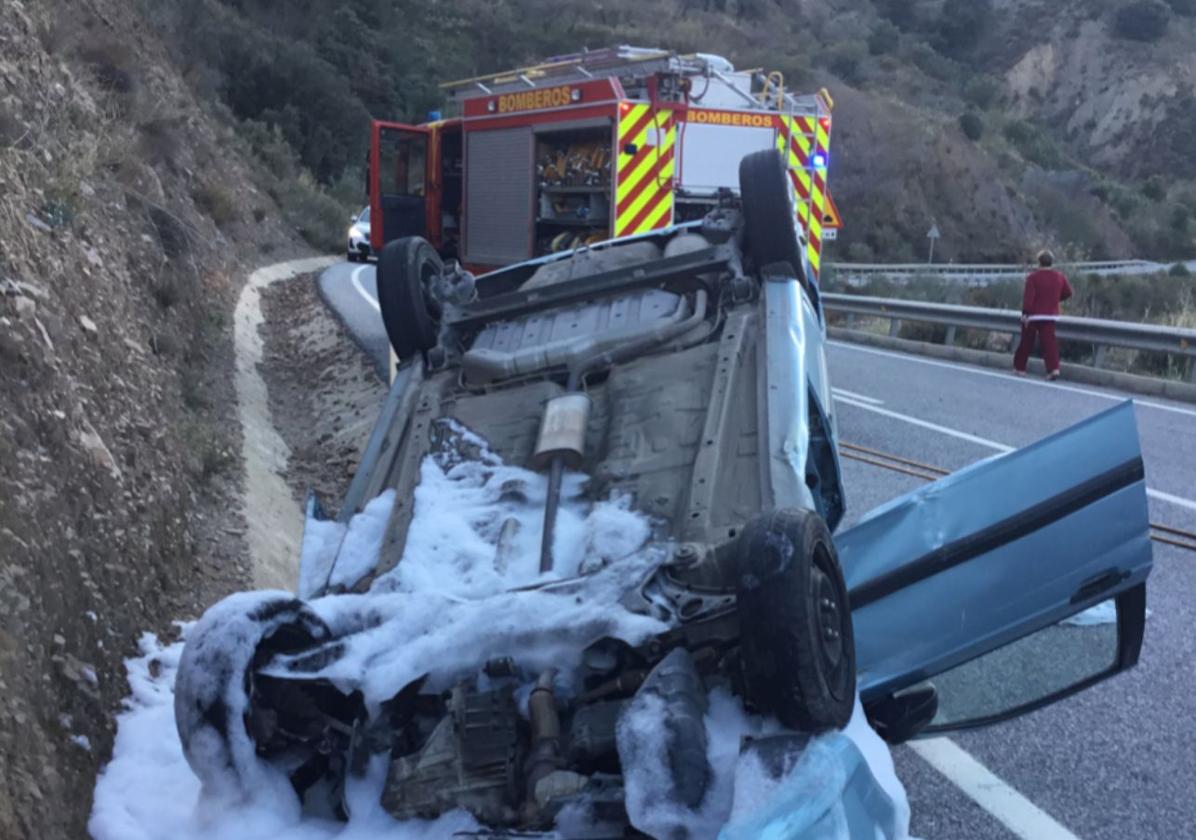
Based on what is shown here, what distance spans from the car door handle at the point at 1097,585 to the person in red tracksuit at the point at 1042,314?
9916 millimetres

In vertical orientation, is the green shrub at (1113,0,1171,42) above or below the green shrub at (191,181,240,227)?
above

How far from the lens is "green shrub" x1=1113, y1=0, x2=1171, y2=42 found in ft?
197

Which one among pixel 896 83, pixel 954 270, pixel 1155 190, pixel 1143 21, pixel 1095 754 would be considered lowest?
pixel 954 270

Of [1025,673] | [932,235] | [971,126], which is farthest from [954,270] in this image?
[1025,673]

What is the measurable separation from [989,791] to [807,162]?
344 inches

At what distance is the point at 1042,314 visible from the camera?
1238 centimetres

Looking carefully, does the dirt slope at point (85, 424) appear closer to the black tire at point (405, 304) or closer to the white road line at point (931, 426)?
the black tire at point (405, 304)

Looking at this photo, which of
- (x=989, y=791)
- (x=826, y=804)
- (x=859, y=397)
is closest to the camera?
(x=826, y=804)

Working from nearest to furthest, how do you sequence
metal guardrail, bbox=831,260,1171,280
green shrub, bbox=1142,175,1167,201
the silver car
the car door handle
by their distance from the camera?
Answer: the car door handle
the silver car
metal guardrail, bbox=831,260,1171,280
green shrub, bbox=1142,175,1167,201

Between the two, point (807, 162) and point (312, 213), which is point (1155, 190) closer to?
point (312, 213)

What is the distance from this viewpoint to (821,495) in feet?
14.4

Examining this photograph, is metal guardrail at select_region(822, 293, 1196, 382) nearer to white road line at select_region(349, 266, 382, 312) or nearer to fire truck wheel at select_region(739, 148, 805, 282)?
white road line at select_region(349, 266, 382, 312)

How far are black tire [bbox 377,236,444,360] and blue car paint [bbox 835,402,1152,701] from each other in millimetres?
2277

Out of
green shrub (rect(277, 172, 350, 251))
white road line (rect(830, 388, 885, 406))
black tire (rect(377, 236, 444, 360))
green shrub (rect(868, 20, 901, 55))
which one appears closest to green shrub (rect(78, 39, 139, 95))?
black tire (rect(377, 236, 444, 360))
